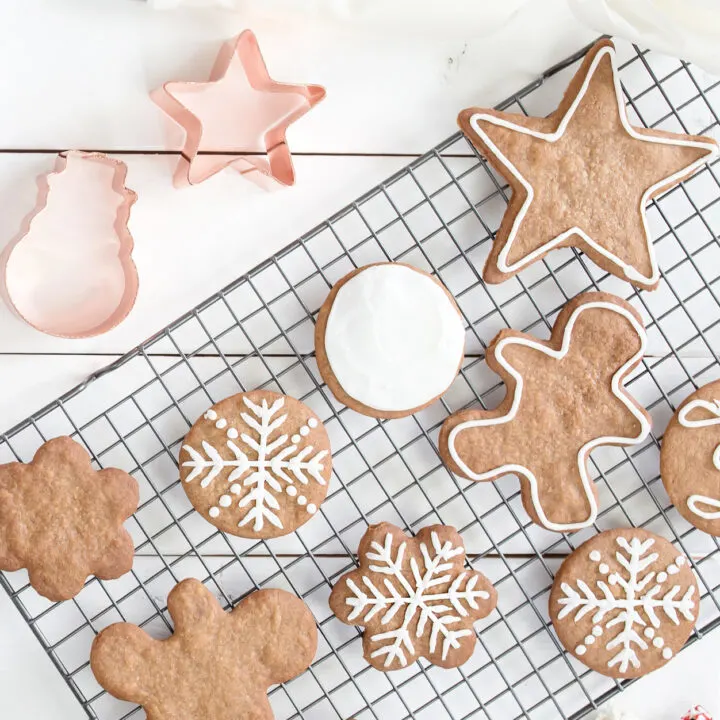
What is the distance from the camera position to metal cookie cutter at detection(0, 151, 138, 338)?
1516 millimetres

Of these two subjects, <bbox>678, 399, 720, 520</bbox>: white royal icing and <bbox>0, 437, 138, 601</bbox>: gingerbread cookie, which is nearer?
<bbox>0, 437, 138, 601</bbox>: gingerbread cookie

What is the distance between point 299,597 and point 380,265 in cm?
60

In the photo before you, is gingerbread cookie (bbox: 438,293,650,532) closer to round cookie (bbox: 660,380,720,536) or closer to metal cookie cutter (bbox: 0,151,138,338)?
round cookie (bbox: 660,380,720,536)

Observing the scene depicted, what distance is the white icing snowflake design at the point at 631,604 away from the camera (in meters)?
1.58

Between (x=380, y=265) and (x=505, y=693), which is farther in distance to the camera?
(x=505, y=693)

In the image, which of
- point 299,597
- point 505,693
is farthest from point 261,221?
point 505,693

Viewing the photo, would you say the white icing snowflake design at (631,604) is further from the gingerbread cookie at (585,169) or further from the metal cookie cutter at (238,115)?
the metal cookie cutter at (238,115)

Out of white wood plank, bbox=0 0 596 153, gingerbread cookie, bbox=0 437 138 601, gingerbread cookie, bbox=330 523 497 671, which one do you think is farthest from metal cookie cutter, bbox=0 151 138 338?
gingerbread cookie, bbox=330 523 497 671

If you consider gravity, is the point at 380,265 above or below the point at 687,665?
above

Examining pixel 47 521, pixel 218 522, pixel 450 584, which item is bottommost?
pixel 450 584

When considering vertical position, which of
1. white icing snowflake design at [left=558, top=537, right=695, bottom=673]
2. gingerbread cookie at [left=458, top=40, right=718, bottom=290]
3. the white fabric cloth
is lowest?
white icing snowflake design at [left=558, top=537, right=695, bottom=673]

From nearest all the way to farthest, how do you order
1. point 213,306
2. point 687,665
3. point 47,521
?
point 47,521
point 213,306
point 687,665

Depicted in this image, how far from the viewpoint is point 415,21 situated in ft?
5.05

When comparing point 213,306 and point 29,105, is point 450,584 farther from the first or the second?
point 29,105
